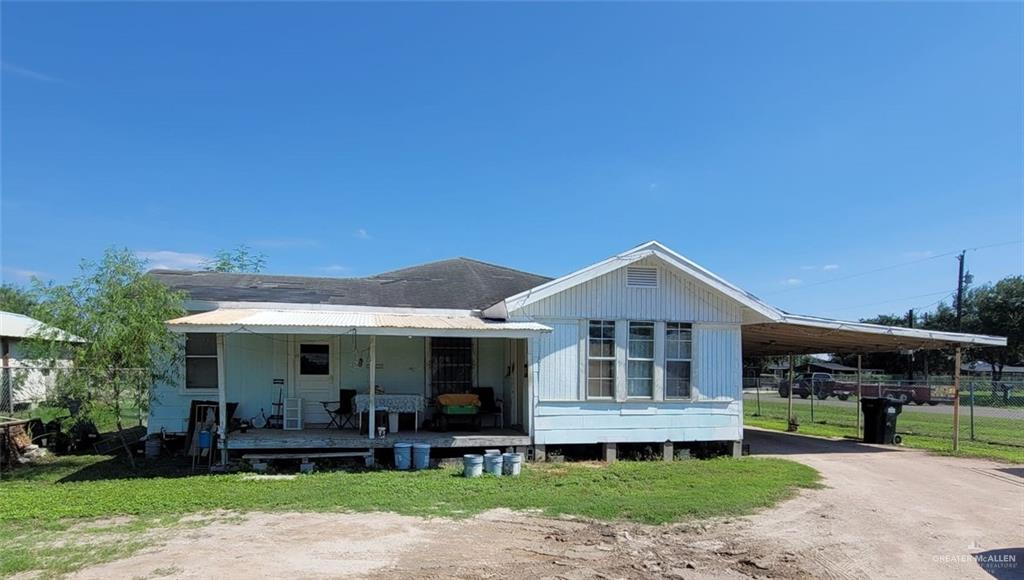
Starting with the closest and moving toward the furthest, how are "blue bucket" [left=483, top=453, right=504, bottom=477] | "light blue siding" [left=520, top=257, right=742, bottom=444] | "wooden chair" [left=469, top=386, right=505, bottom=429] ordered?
"blue bucket" [left=483, top=453, right=504, bottom=477] < "light blue siding" [left=520, top=257, right=742, bottom=444] < "wooden chair" [left=469, top=386, right=505, bottom=429]

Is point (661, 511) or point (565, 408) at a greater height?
point (565, 408)

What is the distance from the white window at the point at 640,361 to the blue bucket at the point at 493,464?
3.08 m

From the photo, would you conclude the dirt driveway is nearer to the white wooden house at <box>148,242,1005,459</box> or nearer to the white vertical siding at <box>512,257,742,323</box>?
the white wooden house at <box>148,242,1005,459</box>

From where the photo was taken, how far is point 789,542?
6625mm

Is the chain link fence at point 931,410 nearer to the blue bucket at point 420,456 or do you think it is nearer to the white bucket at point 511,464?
the white bucket at point 511,464

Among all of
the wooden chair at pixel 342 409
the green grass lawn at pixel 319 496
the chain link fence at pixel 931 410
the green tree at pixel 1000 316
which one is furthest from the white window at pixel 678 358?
the green tree at pixel 1000 316

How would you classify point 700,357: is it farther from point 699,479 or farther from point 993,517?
point 993,517

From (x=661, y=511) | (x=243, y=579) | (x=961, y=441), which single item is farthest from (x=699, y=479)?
(x=961, y=441)

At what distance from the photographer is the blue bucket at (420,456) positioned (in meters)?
10.2

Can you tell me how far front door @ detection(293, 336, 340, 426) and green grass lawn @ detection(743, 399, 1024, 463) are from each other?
1302cm

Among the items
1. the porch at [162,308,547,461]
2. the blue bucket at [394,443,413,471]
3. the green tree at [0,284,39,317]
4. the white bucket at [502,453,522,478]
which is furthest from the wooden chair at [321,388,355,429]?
the green tree at [0,284,39,317]

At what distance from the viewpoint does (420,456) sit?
10180 millimetres

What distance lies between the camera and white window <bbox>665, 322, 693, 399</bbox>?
11930 millimetres

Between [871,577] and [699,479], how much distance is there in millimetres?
4162
